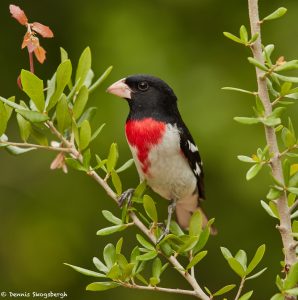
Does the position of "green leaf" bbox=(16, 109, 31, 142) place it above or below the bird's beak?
above

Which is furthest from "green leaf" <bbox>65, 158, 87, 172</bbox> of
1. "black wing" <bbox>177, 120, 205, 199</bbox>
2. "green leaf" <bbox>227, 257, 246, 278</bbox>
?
"black wing" <bbox>177, 120, 205, 199</bbox>

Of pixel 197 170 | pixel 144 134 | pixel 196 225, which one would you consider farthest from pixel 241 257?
pixel 197 170

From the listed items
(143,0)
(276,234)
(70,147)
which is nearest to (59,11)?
(143,0)

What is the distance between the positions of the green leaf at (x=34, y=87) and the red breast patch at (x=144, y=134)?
1159 mm

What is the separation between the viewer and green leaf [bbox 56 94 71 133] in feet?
6.81

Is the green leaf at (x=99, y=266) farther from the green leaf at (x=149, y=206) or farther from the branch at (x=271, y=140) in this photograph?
the branch at (x=271, y=140)

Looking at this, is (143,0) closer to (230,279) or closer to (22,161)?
(22,161)

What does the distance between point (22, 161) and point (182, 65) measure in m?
1.59

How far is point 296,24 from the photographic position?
5047 mm

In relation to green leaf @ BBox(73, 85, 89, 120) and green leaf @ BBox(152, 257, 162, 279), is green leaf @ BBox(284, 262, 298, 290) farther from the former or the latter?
green leaf @ BBox(73, 85, 89, 120)

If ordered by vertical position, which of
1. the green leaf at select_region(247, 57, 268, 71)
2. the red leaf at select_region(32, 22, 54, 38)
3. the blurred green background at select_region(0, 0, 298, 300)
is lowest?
the blurred green background at select_region(0, 0, 298, 300)

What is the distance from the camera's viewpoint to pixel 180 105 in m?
4.79

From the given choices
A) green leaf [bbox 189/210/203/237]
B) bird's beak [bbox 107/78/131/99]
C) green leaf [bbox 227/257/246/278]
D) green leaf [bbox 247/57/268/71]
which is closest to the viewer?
green leaf [bbox 247/57/268/71]

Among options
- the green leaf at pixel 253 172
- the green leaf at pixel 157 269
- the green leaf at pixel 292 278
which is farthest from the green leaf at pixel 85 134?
the green leaf at pixel 292 278
